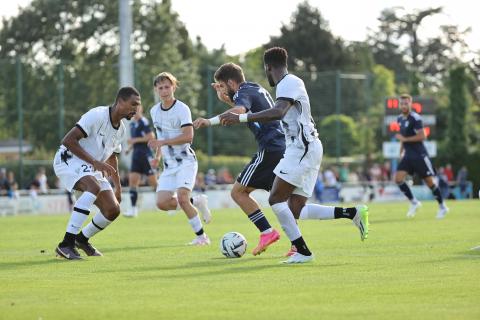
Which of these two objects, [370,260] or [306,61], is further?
[306,61]

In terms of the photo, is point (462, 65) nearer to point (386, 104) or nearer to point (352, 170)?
point (352, 170)

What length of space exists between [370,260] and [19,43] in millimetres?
63224

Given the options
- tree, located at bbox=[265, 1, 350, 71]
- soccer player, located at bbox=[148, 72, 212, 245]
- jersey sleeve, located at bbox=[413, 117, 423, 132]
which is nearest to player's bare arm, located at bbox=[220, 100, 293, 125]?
soccer player, located at bbox=[148, 72, 212, 245]

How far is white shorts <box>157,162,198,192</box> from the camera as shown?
1662 centimetres

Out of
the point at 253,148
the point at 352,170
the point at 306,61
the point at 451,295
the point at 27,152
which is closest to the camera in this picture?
the point at 451,295

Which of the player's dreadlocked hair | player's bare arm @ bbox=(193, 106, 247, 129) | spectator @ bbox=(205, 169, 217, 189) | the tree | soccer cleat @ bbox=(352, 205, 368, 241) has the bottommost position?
spectator @ bbox=(205, 169, 217, 189)

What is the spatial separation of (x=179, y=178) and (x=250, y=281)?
19.5 ft

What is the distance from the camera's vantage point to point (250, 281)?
1090 centimetres

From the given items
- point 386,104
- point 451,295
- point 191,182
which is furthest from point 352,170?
point 451,295

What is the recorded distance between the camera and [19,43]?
242 feet

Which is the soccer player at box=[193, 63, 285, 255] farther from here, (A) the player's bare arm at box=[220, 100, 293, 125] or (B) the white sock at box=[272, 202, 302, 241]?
(A) the player's bare arm at box=[220, 100, 293, 125]

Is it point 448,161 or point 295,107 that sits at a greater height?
point 295,107

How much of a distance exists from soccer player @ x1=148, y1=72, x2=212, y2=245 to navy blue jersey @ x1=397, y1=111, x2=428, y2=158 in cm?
834

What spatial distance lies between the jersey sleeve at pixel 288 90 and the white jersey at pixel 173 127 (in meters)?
3.77
